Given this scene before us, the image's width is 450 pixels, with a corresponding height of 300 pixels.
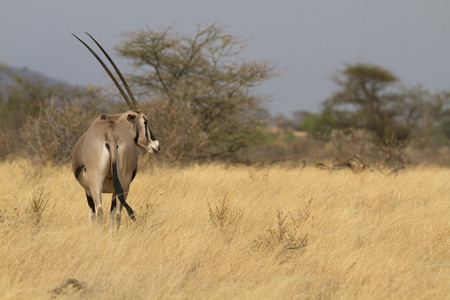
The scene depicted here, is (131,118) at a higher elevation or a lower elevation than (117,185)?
higher

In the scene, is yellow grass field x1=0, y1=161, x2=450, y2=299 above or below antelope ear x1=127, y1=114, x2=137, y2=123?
below

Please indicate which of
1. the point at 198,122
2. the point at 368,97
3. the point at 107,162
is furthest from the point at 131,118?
the point at 368,97

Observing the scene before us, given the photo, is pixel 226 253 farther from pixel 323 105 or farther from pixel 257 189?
pixel 323 105

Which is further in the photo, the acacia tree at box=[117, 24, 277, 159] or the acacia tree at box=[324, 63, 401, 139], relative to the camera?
the acacia tree at box=[324, 63, 401, 139]

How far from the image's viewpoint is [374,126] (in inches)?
1056

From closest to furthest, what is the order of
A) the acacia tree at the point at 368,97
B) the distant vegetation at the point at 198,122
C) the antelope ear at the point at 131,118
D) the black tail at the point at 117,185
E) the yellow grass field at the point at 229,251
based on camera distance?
the yellow grass field at the point at 229,251 < the black tail at the point at 117,185 < the antelope ear at the point at 131,118 < the distant vegetation at the point at 198,122 < the acacia tree at the point at 368,97

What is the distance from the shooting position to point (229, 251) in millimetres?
4375

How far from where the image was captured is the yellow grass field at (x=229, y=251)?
360cm

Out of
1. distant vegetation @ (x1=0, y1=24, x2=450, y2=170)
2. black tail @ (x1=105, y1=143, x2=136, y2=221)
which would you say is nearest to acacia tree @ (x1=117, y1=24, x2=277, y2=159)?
distant vegetation @ (x1=0, y1=24, x2=450, y2=170)

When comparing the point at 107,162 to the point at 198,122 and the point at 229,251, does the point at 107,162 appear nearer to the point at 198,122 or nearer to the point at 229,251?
the point at 229,251

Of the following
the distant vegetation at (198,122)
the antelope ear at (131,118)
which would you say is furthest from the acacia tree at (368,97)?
the antelope ear at (131,118)

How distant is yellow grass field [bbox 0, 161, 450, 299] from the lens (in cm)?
360

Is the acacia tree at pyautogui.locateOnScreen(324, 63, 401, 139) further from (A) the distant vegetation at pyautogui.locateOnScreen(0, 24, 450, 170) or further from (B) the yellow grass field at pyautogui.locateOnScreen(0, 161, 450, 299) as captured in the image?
(B) the yellow grass field at pyautogui.locateOnScreen(0, 161, 450, 299)

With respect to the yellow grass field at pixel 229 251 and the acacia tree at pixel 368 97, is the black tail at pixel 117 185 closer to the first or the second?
the yellow grass field at pixel 229 251
